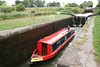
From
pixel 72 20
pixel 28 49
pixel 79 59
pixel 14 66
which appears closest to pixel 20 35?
pixel 28 49

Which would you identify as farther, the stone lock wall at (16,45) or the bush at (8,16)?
the bush at (8,16)

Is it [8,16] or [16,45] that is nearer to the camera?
[16,45]

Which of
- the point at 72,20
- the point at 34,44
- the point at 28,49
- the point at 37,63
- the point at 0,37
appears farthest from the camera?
the point at 72,20

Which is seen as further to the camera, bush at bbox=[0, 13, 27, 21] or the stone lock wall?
bush at bbox=[0, 13, 27, 21]

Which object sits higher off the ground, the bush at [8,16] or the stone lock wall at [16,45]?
the bush at [8,16]

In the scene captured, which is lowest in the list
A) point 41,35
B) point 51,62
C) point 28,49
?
point 51,62

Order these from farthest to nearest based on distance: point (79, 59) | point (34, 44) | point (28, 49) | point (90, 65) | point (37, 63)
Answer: point (34, 44)
point (28, 49)
point (37, 63)
point (79, 59)
point (90, 65)

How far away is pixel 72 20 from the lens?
22766mm

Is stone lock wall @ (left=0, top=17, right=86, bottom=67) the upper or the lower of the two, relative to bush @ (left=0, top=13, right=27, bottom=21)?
lower

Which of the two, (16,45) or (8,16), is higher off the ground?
(8,16)

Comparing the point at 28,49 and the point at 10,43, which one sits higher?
the point at 10,43

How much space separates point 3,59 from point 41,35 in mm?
4955

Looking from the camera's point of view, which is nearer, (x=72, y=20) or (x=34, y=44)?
(x=34, y=44)

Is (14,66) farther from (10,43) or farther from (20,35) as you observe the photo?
(20,35)
